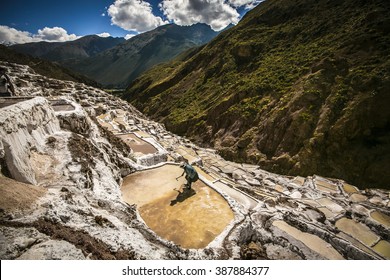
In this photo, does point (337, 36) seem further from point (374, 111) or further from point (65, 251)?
point (65, 251)

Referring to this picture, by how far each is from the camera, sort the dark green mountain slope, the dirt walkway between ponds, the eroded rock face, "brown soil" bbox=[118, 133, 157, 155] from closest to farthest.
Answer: the eroded rock face → the dirt walkway between ponds → "brown soil" bbox=[118, 133, 157, 155] → the dark green mountain slope

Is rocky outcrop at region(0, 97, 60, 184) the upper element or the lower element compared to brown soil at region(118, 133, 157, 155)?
upper

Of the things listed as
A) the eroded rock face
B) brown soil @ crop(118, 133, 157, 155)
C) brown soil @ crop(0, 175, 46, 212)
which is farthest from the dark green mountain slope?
brown soil @ crop(0, 175, 46, 212)

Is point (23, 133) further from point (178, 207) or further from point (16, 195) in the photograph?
A: point (178, 207)

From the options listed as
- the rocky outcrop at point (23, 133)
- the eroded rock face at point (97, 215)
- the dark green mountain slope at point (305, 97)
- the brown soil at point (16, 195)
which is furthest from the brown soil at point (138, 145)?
the dark green mountain slope at point (305, 97)

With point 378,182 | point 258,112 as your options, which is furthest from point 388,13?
point 378,182

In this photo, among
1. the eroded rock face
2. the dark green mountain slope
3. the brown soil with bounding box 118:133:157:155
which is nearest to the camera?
the eroded rock face

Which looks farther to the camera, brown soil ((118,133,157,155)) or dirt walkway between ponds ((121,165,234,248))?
brown soil ((118,133,157,155))

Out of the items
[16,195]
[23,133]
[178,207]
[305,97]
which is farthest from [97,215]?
[305,97]

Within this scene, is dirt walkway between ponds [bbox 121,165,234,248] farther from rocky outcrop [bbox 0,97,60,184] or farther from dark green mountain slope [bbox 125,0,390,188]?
dark green mountain slope [bbox 125,0,390,188]
